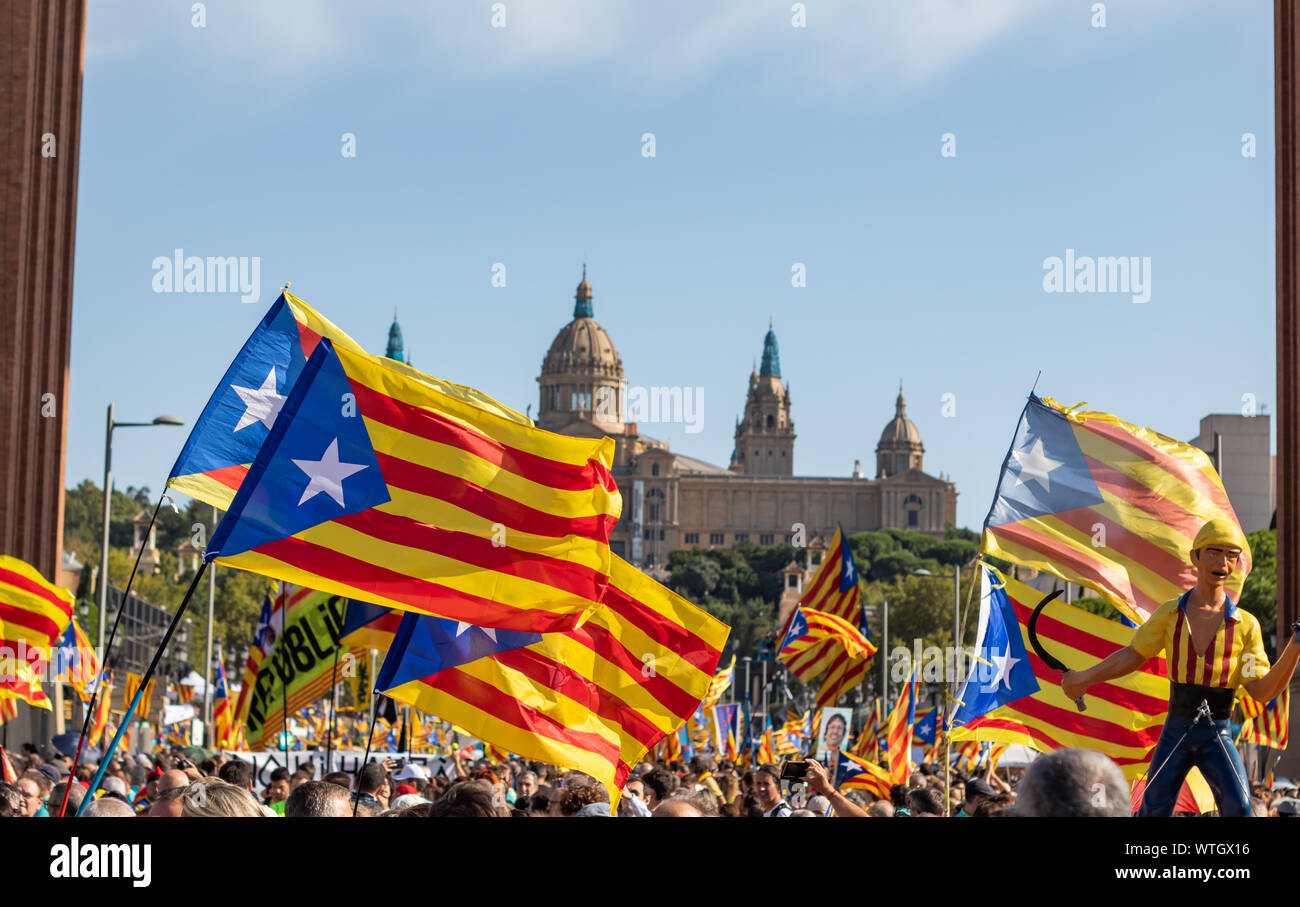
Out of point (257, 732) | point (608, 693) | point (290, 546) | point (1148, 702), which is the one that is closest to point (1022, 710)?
point (1148, 702)

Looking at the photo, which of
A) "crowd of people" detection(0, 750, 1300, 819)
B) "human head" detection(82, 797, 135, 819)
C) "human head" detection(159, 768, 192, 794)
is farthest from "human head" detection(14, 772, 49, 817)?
"human head" detection(82, 797, 135, 819)

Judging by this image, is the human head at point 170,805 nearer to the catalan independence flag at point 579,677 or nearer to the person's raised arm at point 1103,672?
the catalan independence flag at point 579,677

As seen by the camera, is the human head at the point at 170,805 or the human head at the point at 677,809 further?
the human head at the point at 677,809

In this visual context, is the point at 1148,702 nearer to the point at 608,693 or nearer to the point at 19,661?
the point at 608,693

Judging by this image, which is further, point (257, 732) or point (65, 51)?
point (65, 51)

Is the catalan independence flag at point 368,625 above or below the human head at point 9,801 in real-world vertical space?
above

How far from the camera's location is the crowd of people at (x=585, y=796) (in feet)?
13.0

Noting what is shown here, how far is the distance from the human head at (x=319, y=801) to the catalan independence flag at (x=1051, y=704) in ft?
14.7

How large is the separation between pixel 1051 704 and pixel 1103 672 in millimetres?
4334

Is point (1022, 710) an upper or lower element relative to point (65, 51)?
lower

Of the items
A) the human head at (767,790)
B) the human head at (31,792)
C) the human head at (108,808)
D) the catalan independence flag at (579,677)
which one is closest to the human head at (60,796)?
the human head at (31,792)

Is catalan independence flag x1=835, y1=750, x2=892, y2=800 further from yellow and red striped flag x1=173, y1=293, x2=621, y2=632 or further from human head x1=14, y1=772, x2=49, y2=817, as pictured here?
human head x1=14, y1=772, x2=49, y2=817
